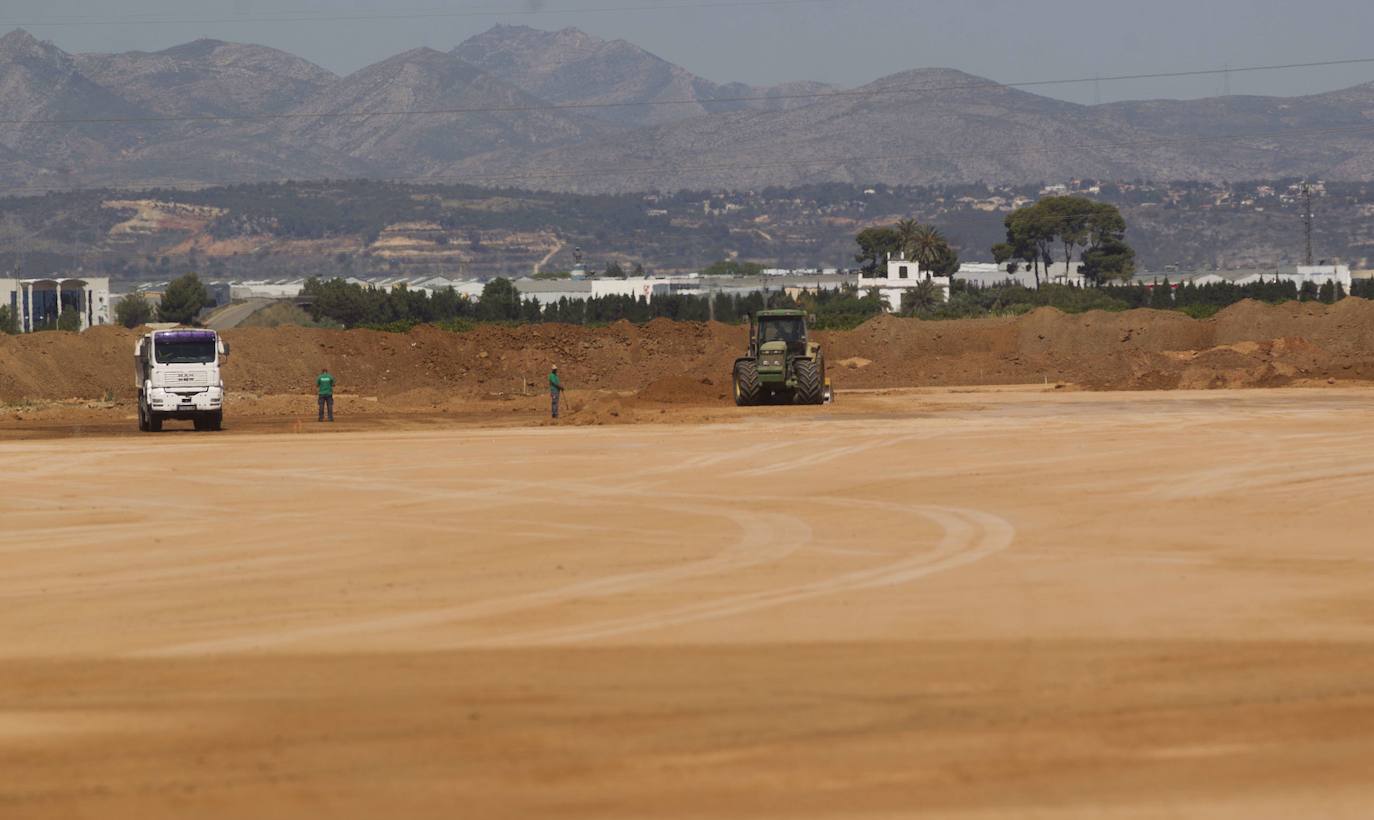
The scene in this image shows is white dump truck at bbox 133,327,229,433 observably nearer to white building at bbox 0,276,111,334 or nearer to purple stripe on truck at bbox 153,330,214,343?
purple stripe on truck at bbox 153,330,214,343

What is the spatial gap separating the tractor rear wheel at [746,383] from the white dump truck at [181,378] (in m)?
13.2

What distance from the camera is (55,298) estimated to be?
18962cm

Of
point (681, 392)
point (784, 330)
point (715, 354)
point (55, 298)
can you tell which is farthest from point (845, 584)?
point (55, 298)

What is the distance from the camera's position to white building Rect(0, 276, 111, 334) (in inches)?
7210

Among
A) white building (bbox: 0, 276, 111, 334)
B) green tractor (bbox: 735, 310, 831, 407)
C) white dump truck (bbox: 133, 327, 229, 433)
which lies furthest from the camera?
white building (bbox: 0, 276, 111, 334)

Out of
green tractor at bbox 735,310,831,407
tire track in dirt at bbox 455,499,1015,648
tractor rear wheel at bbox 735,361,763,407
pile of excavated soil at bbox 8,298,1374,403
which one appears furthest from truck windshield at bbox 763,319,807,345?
tire track in dirt at bbox 455,499,1015,648

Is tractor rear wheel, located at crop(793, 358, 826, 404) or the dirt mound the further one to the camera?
the dirt mound

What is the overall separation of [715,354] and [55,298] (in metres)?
134

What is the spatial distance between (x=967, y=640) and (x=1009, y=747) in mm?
3525

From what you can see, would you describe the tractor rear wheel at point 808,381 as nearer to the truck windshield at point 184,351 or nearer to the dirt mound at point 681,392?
the dirt mound at point 681,392

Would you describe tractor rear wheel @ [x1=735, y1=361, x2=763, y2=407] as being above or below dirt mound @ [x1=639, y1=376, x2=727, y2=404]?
above

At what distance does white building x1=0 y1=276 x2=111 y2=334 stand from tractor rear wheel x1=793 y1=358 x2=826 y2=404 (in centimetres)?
14417

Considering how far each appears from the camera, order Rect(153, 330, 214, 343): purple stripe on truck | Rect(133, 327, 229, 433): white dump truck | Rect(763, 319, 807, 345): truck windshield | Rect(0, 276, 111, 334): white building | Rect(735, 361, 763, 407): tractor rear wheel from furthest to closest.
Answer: Rect(0, 276, 111, 334): white building → Rect(763, 319, 807, 345): truck windshield → Rect(735, 361, 763, 407): tractor rear wheel → Rect(153, 330, 214, 343): purple stripe on truck → Rect(133, 327, 229, 433): white dump truck

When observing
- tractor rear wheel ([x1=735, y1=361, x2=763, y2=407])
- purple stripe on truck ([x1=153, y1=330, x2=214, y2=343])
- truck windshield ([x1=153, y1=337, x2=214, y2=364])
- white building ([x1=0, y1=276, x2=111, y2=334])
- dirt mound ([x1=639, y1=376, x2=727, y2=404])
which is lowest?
dirt mound ([x1=639, y1=376, x2=727, y2=404])
